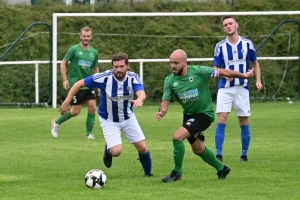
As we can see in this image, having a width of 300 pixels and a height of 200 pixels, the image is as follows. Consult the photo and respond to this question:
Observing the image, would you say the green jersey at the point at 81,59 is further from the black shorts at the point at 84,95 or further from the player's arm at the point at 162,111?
the player's arm at the point at 162,111

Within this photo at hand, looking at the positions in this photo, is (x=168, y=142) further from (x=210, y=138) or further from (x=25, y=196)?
(x=25, y=196)

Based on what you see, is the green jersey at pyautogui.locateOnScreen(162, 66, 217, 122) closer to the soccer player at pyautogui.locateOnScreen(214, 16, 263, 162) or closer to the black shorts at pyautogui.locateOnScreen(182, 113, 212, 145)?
the black shorts at pyautogui.locateOnScreen(182, 113, 212, 145)

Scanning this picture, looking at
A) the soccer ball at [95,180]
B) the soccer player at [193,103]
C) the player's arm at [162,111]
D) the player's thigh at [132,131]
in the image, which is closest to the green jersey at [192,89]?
→ the soccer player at [193,103]

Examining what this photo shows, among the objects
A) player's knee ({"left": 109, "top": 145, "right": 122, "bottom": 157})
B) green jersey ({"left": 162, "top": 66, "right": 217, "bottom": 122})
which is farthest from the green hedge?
green jersey ({"left": 162, "top": 66, "right": 217, "bottom": 122})

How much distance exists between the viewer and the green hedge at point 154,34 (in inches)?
972

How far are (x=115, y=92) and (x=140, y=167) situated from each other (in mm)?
1363

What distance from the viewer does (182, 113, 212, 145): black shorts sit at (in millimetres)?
9133

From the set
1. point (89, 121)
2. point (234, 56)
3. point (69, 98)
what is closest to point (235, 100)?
point (234, 56)

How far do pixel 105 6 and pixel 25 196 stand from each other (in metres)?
18.9

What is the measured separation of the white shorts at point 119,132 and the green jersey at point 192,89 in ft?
2.26

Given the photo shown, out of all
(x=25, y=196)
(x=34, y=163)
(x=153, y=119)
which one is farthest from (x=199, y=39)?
(x=25, y=196)

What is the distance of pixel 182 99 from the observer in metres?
9.27

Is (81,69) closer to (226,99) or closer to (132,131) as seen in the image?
(226,99)

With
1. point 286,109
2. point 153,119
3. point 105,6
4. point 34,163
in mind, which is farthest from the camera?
point 105,6
